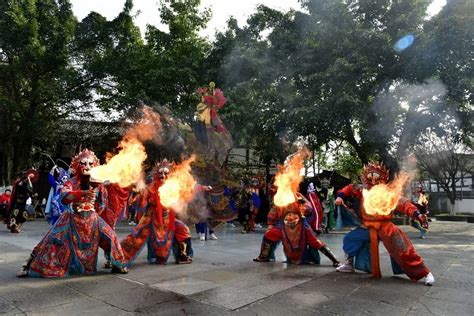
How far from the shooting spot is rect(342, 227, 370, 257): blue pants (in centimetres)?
602

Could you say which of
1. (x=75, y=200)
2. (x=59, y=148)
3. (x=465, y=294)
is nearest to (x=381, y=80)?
(x=465, y=294)

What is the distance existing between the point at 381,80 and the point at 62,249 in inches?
514

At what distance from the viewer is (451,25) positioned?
13180 millimetres

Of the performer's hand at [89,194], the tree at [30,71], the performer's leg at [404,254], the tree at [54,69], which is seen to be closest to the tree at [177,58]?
the tree at [54,69]

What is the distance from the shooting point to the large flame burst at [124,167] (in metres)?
5.81

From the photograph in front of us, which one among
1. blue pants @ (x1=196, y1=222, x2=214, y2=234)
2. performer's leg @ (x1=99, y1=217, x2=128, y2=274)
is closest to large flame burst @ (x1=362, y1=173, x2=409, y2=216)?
performer's leg @ (x1=99, y1=217, x2=128, y2=274)

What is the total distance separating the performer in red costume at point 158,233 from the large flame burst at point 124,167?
43 centimetres

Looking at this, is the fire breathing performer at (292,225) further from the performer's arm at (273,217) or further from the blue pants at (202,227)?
the blue pants at (202,227)

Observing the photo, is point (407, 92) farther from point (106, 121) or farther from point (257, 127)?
point (106, 121)

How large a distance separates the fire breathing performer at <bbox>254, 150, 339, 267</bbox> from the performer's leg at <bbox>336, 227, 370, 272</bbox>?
0.37 m

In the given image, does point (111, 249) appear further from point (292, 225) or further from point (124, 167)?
point (292, 225)

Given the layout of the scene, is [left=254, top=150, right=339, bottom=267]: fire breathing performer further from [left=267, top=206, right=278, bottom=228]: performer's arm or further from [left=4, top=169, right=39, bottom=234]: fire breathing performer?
[left=4, top=169, right=39, bottom=234]: fire breathing performer

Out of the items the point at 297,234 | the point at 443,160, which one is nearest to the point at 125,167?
the point at 297,234

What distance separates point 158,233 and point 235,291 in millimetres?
2197
